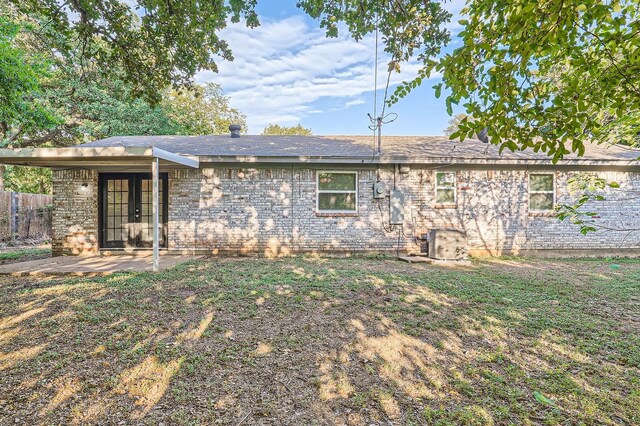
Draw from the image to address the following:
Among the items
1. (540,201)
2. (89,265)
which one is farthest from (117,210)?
(540,201)

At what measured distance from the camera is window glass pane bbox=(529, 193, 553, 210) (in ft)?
30.4

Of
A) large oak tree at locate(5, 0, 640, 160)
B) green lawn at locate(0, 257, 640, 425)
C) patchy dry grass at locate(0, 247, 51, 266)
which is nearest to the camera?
large oak tree at locate(5, 0, 640, 160)

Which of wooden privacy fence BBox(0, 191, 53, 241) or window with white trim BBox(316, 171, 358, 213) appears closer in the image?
window with white trim BBox(316, 171, 358, 213)

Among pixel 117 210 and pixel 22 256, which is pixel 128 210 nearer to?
pixel 117 210

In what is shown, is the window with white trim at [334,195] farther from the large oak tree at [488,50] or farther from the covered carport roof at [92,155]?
the large oak tree at [488,50]

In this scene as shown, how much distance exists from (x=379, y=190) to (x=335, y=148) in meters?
2.03

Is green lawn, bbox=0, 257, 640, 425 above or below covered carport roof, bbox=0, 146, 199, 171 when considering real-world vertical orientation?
below

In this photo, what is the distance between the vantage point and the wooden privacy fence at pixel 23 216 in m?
Answer: 11.7

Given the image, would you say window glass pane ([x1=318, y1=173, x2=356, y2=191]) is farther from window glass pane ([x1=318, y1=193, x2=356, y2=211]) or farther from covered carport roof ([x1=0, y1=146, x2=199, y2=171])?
covered carport roof ([x1=0, y1=146, x2=199, y2=171])

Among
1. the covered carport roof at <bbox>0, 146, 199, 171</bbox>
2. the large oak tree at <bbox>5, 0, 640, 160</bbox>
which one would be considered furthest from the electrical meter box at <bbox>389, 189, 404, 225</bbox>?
the covered carport roof at <bbox>0, 146, 199, 171</bbox>

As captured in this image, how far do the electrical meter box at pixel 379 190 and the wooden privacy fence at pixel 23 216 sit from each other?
1311 centimetres

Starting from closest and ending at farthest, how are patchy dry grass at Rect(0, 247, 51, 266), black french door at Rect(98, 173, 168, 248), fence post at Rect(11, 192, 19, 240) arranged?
patchy dry grass at Rect(0, 247, 51, 266) → black french door at Rect(98, 173, 168, 248) → fence post at Rect(11, 192, 19, 240)

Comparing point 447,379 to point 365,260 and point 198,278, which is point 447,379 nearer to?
point 198,278

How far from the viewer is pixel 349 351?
3.15 m
